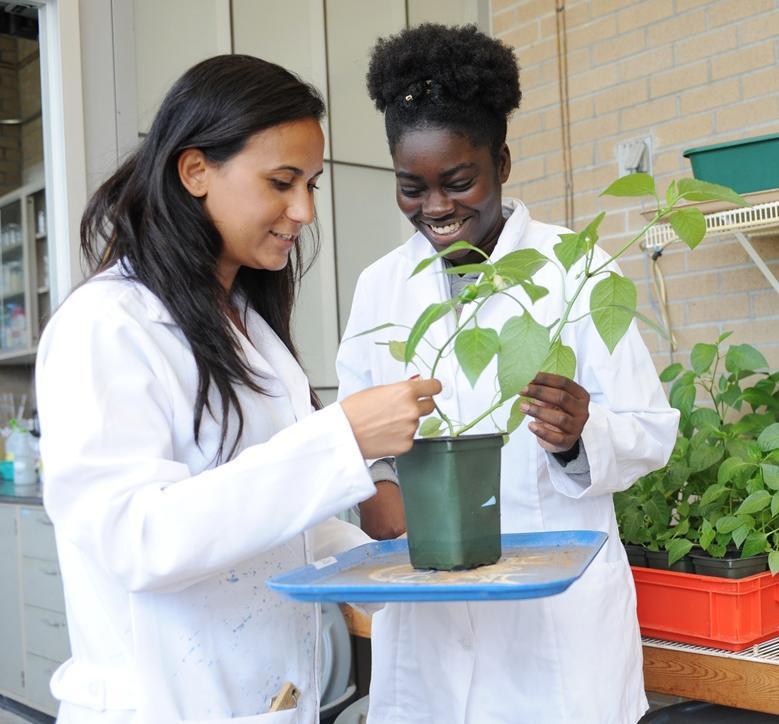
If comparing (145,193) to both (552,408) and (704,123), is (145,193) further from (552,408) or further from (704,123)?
(704,123)

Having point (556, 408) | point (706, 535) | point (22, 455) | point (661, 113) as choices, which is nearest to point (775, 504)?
point (706, 535)

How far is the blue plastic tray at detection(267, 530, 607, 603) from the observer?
820mm

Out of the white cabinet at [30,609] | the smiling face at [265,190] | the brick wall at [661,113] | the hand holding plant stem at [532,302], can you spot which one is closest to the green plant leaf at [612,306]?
the hand holding plant stem at [532,302]

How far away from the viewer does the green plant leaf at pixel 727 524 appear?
1762 millimetres

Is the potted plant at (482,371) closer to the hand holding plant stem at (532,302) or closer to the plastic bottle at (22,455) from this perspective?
the hand holding plant stem at (532,302)

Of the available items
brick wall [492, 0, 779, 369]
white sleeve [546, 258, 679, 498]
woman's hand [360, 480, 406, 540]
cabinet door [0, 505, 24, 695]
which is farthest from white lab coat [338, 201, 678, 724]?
cabinet door [0, 505, 24, 695]

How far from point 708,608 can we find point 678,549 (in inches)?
4.4

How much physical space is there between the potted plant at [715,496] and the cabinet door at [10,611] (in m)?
2.29

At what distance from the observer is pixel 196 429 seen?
1008mm

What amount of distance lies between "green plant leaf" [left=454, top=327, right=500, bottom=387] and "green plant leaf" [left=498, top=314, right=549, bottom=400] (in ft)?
0.05

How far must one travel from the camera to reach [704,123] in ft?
8.82

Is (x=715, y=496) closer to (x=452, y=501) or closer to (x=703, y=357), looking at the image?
(x=703, y=357)

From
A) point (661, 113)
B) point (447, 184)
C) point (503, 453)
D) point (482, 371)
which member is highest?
point (661, 113)

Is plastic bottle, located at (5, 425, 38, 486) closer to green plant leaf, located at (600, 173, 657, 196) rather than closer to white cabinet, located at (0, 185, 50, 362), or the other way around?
white cabinet, located at (0, 185, 50, 362)
